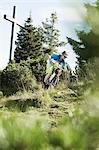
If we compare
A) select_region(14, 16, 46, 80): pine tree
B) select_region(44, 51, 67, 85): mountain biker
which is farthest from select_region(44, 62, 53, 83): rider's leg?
select_region(14, 16, 46, 80): pine tree

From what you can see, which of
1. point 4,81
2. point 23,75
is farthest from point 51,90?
point 4,81

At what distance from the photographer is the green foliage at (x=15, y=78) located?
618 inches

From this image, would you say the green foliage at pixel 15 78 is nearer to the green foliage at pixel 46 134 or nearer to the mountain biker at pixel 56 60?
the mountain biker at pixel 56 60

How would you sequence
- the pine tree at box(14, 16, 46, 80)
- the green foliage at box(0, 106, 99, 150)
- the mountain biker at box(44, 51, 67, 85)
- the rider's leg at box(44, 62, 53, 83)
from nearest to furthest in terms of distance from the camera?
the green foliage at box(0, 106, 99, 150), the mountain biker at box(44, 51, 67, 85), the rider's leg at box(44, 62, 53, 83), the pine tree at box(14, 16, 46, 80)

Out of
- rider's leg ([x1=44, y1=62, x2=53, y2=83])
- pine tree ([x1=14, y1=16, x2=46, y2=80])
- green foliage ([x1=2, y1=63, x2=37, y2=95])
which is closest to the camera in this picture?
rider's leg ([x1=44, y1=62, x2=53, y2=83])

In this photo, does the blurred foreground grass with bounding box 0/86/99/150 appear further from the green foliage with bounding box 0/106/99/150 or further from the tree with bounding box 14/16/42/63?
the tree with bounding box 14/16/42/63

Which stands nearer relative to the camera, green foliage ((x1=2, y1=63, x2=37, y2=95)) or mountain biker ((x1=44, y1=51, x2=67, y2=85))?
mountain biker ((x1=44, y1=51, x2=67, y2=85))

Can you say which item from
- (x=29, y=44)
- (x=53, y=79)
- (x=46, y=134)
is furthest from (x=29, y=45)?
(x=46, y=134)

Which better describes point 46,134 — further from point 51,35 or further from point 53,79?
point 51,35

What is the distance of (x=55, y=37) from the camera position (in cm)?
4591

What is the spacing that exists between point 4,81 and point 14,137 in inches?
608

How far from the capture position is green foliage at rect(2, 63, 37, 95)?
15.7 metres

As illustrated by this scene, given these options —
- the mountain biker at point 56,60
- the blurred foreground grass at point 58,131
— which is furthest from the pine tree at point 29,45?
the blurred foreground grass at point 58,131

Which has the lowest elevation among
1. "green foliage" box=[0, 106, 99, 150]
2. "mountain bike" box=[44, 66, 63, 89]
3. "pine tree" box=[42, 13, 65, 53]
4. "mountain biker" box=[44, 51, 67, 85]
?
"pine tree" box=[42, 13, 65, 53]
